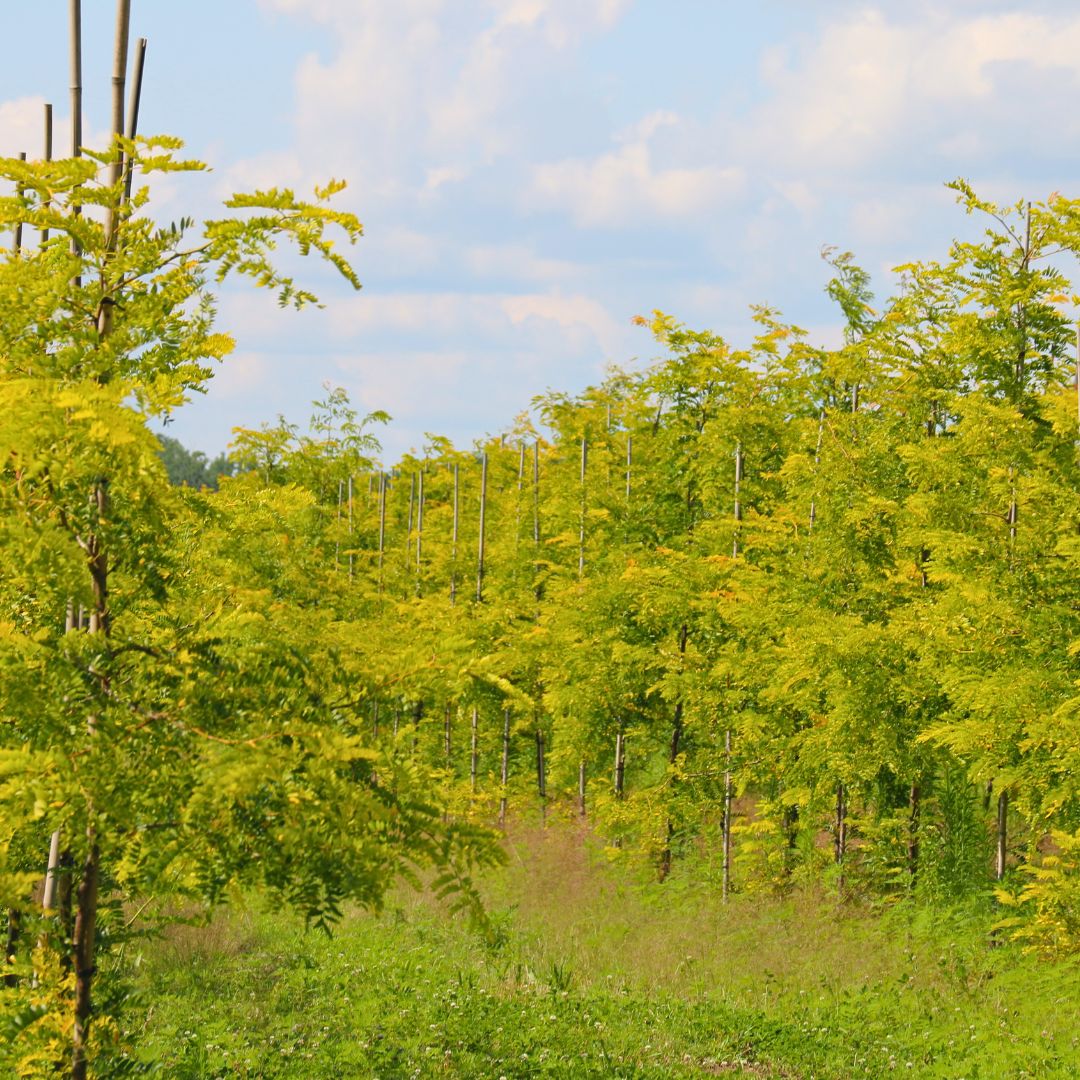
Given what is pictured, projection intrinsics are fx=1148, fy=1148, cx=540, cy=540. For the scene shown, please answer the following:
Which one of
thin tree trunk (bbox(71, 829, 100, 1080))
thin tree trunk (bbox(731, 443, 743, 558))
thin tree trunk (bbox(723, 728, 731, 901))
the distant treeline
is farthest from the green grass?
the distant treeline

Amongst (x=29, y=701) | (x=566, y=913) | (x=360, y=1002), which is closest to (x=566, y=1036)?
(x=360, y=1002)

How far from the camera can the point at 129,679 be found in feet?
15.2

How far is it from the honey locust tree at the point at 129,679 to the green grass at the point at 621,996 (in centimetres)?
326

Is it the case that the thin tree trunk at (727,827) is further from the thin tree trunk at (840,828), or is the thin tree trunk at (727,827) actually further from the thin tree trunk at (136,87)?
the thin tree trunk at (136,87)

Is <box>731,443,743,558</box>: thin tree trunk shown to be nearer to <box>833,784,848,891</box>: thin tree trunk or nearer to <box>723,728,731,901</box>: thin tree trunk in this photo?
<box>723,728,731,901</box>: thin tree trunk

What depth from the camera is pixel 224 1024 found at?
977cm

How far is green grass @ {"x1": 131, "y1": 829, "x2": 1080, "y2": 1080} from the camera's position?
364 inches

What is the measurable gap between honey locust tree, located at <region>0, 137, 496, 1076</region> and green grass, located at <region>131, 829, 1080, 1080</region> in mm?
3261

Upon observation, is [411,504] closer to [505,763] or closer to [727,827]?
[505,763]

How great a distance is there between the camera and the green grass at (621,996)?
9.23m

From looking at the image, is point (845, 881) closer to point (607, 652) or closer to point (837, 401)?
point (607, 652)

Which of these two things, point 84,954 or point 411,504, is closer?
point 84,954

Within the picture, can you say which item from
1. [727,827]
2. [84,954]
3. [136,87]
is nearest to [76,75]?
[136,87]

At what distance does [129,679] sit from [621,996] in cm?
807
